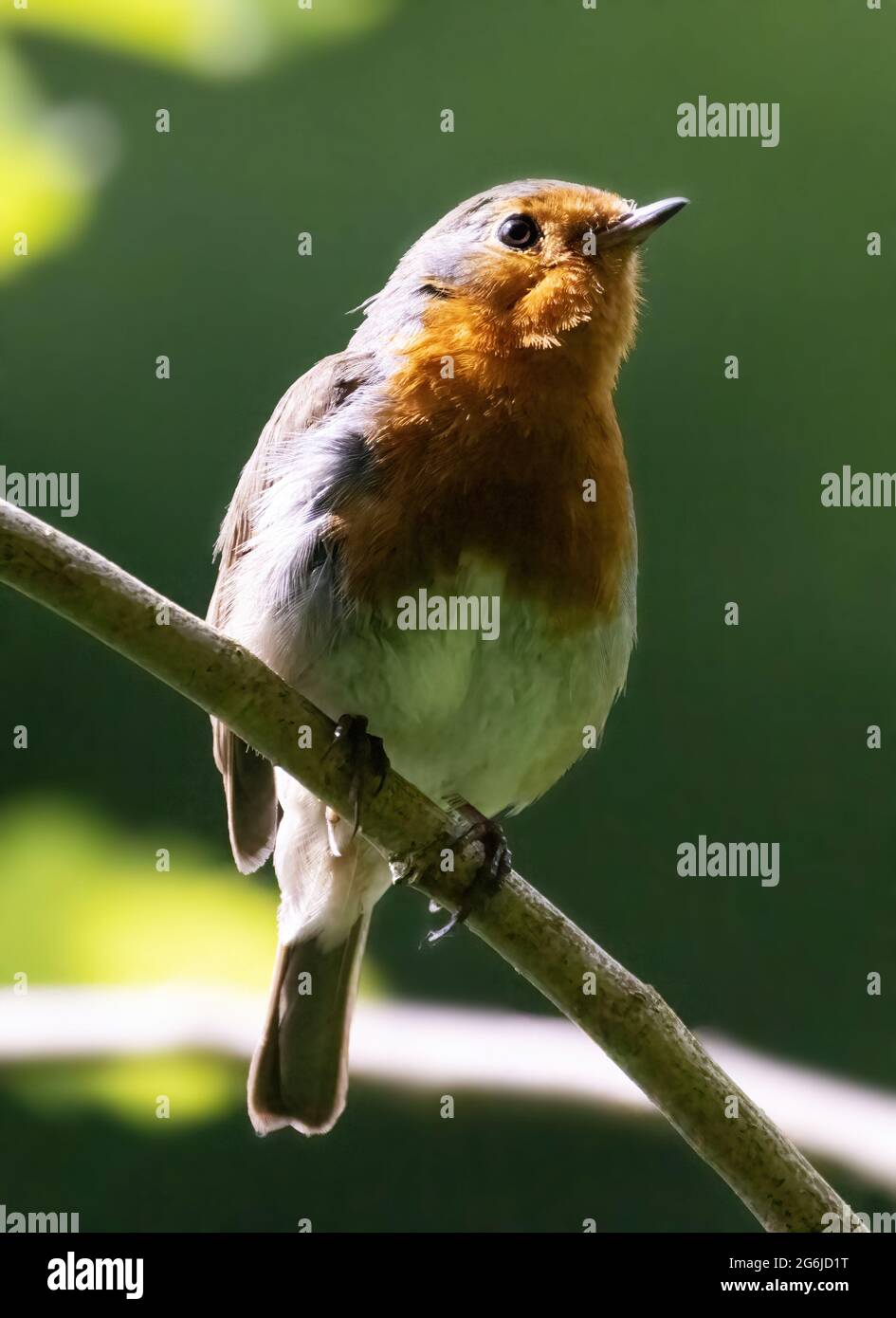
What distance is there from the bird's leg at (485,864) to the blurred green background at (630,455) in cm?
115

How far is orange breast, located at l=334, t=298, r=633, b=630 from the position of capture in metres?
2.12

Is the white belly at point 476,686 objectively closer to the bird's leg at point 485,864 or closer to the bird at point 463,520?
the bird at point 463,520

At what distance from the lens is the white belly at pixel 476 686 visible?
2.12 m

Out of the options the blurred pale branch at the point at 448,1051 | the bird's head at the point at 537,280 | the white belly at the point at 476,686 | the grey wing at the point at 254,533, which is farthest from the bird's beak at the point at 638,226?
the blurred pale branch at the point at 448,1051

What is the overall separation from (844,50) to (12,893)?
9.31 feet

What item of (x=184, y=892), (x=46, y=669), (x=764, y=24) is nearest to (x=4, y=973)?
(x=184, y=892)

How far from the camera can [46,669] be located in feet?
11.0

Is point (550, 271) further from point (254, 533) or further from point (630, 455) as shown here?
point (630, 455)

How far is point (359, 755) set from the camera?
6.36ft

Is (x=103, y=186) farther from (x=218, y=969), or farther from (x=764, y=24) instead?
(x=218, y=969)

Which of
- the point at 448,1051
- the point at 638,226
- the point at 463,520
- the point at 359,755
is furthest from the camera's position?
the point at 448,1051

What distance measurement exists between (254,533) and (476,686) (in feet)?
1.61

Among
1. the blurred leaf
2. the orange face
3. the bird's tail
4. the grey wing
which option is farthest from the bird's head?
the blurred leaf

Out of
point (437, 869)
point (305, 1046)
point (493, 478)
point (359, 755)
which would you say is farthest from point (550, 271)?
point (305, 1046)
